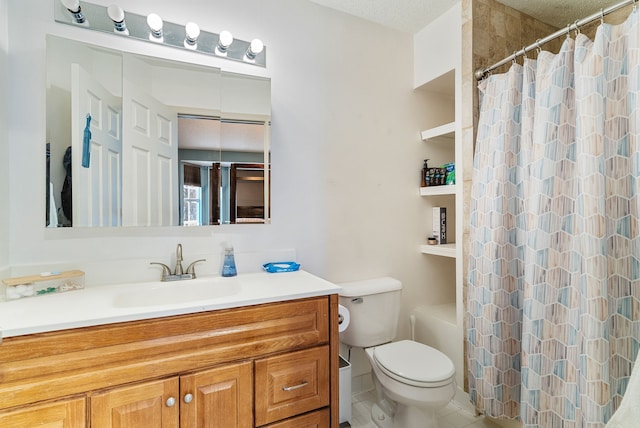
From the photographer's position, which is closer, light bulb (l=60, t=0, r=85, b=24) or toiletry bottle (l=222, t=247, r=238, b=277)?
light bulb (l=60, t=0, r=85, b=24)

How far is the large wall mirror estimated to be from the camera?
132cm

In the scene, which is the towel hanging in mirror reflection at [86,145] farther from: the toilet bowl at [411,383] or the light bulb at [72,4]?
the toilet bowl at [411,383]

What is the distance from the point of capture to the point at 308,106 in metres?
1.83

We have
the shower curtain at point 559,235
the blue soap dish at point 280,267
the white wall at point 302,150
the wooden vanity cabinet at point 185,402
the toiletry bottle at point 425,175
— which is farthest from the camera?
the toiletry bottle at point 425,175

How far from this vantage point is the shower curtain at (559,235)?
3.74 ft

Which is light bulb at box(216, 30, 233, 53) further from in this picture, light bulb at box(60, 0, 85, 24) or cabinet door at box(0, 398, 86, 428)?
cabinet door at box(0, 398, 86, 428)

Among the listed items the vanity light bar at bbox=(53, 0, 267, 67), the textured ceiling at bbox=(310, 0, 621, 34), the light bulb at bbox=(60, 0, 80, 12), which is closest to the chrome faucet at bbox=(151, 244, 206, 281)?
the vanity light bar at bbox=(53, 0, 267, 67)

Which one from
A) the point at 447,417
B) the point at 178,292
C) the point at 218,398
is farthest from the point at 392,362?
the point at 178,292

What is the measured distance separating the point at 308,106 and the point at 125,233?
118cm

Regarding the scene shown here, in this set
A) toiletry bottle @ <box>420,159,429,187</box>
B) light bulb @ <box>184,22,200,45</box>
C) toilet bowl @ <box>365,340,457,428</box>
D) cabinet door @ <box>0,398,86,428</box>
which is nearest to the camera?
cabinet door @ <box>0,398,86,428</box>

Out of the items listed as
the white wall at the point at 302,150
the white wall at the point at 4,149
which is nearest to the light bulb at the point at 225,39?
the white wall at the point at 302,150

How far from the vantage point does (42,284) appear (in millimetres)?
1217

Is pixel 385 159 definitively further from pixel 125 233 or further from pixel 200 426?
pixel 200 426

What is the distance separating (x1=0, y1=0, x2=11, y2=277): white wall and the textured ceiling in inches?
57.8
